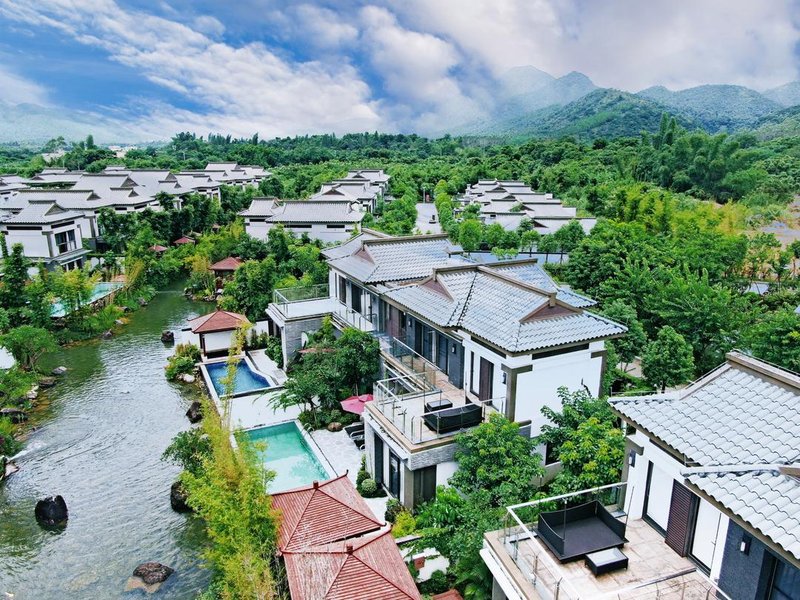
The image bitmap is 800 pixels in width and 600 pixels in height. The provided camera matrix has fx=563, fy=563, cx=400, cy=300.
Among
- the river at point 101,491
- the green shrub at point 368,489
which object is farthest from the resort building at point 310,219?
the green shrub at point 368,489

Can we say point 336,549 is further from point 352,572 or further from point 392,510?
point 392,510

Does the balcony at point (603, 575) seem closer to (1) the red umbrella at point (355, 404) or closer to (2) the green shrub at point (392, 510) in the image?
(2) the green shrub at point (392, 510)

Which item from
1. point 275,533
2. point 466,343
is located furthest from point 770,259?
point 275,533

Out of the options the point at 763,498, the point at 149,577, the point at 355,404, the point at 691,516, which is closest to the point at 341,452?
the point at 355,404

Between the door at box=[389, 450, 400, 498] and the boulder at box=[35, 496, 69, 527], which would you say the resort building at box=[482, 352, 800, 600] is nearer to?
the door at box=[389, 450, 400, 498]

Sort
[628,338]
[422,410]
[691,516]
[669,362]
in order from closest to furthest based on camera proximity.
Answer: [691,516] → [422,410] → [669,362] → [628,338]

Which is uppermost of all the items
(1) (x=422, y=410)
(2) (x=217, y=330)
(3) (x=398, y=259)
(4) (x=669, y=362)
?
(3) (x=398, y=259)
